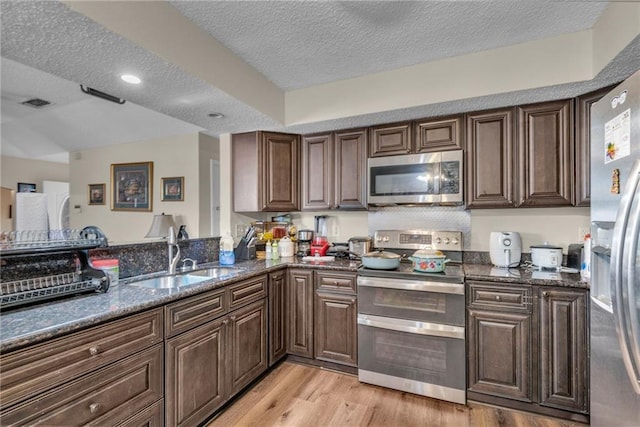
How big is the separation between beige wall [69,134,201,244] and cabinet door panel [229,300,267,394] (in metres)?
2.31

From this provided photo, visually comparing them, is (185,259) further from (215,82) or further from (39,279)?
(215,82)

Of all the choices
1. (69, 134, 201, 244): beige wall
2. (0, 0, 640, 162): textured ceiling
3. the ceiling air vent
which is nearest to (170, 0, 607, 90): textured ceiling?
(0, 0, 640, 162): textured ceiling

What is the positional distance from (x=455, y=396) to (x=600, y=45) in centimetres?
244

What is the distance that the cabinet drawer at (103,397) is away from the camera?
109cm

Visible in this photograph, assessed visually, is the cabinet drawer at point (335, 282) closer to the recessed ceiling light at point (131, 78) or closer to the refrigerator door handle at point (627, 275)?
the refrigerator door handle at point (627, 275)

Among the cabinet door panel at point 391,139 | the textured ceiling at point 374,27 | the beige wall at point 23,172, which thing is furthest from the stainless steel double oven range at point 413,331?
the beige wall at point 23,172

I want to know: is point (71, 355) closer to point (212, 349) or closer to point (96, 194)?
point (212, 349)

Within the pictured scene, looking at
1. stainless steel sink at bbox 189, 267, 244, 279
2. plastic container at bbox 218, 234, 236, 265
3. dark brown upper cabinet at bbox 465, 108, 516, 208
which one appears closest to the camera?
dark brown upper cabinet at bbox 465, 108, 516, 208

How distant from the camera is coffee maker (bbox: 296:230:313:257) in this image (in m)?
3.23

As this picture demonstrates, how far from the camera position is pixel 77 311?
1.33m

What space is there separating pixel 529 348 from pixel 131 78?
310cm

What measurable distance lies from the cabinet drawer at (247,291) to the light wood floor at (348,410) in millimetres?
685

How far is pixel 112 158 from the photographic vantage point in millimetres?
4484

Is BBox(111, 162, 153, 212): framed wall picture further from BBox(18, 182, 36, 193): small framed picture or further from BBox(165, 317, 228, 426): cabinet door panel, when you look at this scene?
BBox(165, 317, 228, 426): cabinet door panel
